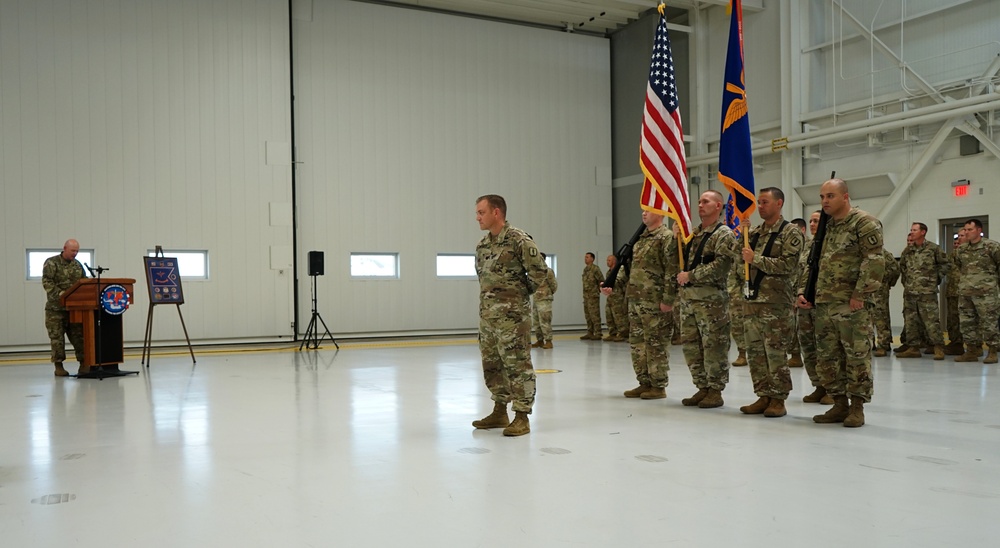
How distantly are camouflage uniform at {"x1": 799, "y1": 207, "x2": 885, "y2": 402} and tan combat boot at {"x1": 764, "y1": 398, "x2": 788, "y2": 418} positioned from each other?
0.40 metres

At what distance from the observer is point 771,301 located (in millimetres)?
5977

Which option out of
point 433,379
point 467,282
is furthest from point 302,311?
point 433,379

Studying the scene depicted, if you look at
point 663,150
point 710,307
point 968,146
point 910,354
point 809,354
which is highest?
point 968,146

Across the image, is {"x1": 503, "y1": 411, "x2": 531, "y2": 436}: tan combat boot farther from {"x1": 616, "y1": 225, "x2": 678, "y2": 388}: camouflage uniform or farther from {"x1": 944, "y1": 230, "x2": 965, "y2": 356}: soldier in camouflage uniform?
{"x1": 944, "y1": 230, "x2": 965, "y2": 356}: soldier in camouflage uniform

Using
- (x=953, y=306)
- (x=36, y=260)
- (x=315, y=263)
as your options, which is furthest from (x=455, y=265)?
(x=953, y=306)

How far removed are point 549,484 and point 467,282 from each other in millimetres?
13447

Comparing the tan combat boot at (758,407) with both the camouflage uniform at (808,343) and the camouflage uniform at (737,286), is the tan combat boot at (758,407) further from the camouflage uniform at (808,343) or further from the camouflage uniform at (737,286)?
the camouflage uniform at (808,343)

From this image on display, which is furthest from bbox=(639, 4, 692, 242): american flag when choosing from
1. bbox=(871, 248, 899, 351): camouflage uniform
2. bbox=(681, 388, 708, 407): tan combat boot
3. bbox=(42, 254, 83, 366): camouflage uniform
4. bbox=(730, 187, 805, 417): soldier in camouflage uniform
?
bbox=(42, 254, 83, 366): camouflage uniform

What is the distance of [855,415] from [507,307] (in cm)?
256

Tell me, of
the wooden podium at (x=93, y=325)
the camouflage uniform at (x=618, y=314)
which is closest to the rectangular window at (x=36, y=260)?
the wooden podium at (x=93, y=325)

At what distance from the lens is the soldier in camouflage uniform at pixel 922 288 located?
10.6 meters

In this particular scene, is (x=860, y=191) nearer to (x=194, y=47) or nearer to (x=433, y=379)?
(x=433, y=379)

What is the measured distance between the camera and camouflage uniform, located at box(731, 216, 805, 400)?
5852mm

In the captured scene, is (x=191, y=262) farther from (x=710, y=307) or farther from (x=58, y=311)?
(x=710, y=307)
